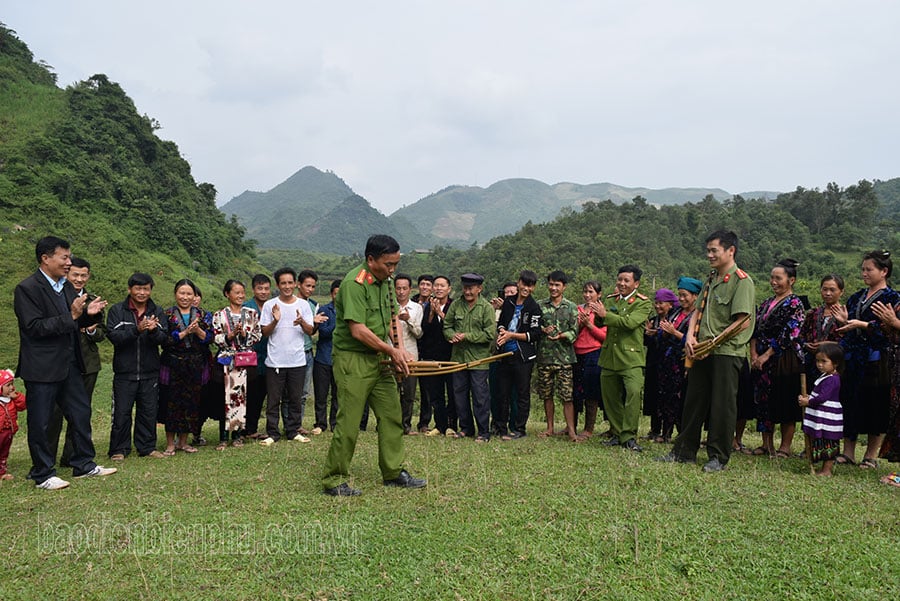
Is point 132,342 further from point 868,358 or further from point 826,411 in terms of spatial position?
point 868,358

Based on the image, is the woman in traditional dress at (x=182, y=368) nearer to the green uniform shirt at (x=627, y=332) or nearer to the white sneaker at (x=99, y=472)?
the white sneaker at (x=99, y=472)

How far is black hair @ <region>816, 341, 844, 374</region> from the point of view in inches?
219

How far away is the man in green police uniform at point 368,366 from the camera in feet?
16.3

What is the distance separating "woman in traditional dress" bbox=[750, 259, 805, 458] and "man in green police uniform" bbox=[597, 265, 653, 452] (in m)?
1.29

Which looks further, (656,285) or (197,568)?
(656,285)

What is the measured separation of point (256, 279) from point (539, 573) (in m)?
5.49

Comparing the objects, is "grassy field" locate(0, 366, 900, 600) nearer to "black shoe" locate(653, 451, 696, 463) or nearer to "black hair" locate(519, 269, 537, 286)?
"black shoe" locate(653, 451, 696, 463)

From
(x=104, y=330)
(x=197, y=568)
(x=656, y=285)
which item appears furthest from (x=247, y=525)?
(x=656, y=285)

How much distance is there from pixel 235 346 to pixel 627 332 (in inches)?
196

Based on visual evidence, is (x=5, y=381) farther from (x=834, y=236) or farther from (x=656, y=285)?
Result: (x=834, y=236)

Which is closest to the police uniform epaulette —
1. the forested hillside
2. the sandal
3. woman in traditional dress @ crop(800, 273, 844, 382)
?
woman in traditional dress @ crop(800, 273, 844, 382)

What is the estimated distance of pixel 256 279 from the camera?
750 cm

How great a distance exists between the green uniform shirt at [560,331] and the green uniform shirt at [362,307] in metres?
2.89

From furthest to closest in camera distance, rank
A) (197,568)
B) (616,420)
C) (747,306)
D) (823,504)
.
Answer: (616,420), (747,306), (823,504), (197,568)
